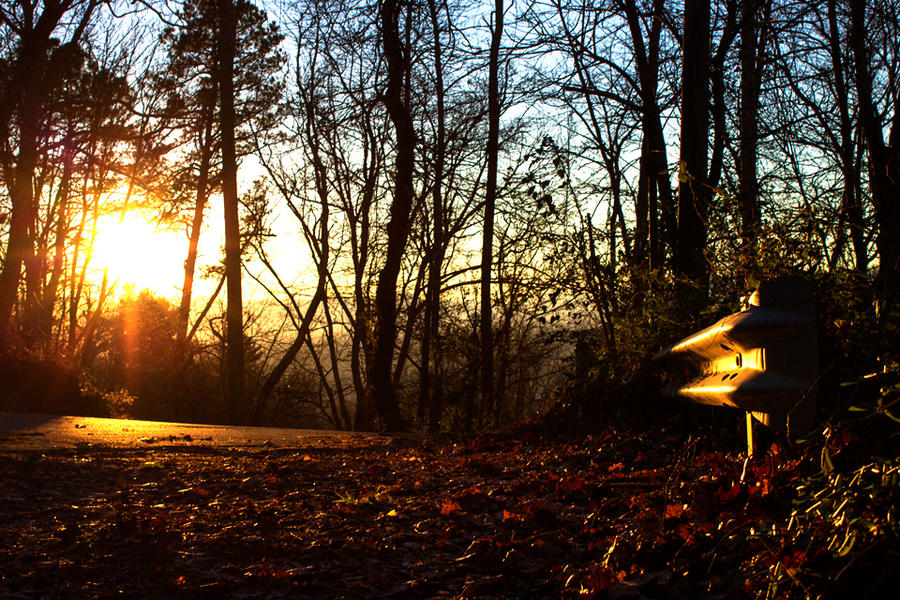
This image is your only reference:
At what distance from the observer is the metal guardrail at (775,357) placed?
8.75ft

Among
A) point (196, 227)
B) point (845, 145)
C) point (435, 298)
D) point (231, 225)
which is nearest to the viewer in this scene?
point (845, 145)

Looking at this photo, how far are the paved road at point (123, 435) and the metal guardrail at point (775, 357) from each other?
4983 millimetres

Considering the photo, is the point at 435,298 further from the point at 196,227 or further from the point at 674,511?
the point at 674,511

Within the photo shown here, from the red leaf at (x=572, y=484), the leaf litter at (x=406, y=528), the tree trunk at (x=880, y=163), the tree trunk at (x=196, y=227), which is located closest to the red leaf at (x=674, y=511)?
the leaf litter at (x=406, y=528)

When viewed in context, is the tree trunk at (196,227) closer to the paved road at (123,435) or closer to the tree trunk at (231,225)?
the tree trunk at (231,225)

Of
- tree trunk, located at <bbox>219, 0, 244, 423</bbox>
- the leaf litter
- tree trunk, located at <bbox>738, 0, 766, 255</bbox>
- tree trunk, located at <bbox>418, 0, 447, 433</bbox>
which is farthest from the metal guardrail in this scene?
tree trunk, located at <bbox>219, 0, 244, 423</bbox>

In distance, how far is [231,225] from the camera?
2108 centimetres

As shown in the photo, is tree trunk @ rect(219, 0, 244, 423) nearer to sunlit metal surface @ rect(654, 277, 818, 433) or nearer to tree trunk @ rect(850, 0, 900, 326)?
tree trunk @ rect(850, 0, 900, 326)

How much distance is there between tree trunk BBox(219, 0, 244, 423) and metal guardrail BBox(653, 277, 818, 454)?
61.5ft

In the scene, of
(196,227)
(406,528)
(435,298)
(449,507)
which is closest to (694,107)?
(449,507)

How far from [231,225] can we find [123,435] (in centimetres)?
1447

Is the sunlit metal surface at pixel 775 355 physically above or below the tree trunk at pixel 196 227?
below

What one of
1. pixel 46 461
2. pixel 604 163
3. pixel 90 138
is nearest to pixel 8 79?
pixel 90 138

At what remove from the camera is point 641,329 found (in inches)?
244
